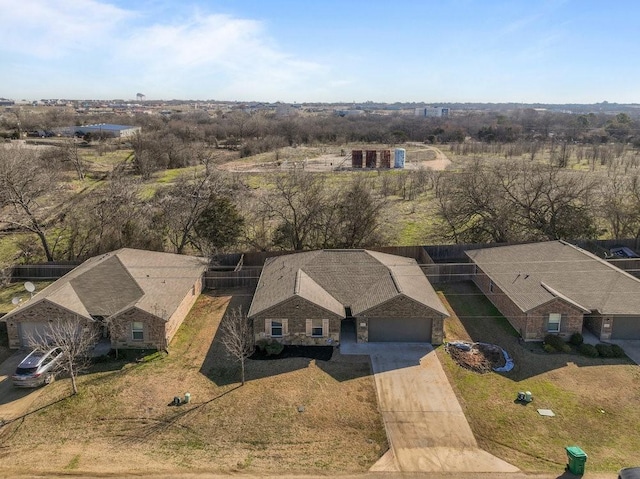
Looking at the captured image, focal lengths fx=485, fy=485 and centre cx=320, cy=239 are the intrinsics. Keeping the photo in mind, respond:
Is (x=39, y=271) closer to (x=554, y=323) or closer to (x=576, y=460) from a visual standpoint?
(x=554, y=323)

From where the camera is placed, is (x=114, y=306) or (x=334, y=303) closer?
(x=114, y=306)

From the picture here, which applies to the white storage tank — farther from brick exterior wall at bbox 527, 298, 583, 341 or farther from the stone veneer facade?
the stone veneer facade

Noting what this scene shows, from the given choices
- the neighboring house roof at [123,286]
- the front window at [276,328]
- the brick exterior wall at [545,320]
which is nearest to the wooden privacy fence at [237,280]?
the neighboring house roof at [123,286]

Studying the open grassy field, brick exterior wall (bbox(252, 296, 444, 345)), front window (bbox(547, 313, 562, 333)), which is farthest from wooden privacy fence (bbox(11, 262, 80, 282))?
front window (bbox(547, 313, 562, 333))

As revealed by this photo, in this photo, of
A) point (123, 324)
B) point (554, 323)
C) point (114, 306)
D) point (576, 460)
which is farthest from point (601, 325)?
point (114, 306)

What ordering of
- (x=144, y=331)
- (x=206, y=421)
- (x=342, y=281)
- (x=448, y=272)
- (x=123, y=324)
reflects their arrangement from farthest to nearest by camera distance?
1. (x=448, y=272)
2. (x=342, y=281)
3. (x=144, y=331)
4. (x=123, y=324)
5. (x=206, y=421)

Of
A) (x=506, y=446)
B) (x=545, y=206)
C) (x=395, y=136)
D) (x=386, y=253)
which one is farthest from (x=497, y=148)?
(x=506, y=446)
